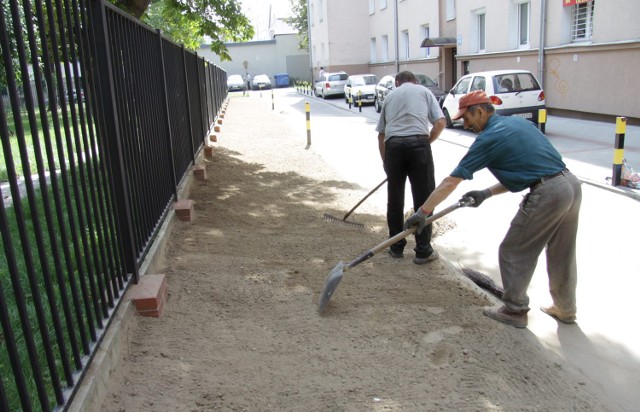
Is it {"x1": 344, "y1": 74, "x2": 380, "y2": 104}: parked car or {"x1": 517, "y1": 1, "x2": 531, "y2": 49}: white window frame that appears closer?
{"x1": 517, "y1": 1, "x2": 531, "y2": 49}: white window frame

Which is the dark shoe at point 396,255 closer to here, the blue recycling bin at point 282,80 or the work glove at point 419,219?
the work glove at point 419,219

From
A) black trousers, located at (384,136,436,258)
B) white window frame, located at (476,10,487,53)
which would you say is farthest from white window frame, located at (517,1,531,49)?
black trousers, located at (384,136,436,258)

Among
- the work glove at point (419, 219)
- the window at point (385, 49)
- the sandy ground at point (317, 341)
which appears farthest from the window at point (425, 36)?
the work glove at point (419, 219)

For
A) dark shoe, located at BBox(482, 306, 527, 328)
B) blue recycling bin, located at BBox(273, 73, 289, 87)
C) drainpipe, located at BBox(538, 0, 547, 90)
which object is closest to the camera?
dark shoe, located at BBox(482, 306, 527, 328)

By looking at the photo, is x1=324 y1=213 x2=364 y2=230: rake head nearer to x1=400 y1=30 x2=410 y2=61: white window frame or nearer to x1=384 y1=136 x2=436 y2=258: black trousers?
x1=384 y1=136 x2=436 y2=258: black trousers

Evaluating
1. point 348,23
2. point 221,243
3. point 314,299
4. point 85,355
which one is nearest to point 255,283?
point 314,299

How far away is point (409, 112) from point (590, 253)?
216 centimetres

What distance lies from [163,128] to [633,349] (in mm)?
4696

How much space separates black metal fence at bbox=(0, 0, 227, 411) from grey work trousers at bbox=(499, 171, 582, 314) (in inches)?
103

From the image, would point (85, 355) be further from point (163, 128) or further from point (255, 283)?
point (163, 128)

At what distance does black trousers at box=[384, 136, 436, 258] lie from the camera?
5082mm

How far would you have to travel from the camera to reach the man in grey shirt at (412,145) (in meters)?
5.09

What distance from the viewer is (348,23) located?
1510 inches

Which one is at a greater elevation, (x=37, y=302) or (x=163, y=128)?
(x=163, y=128)
